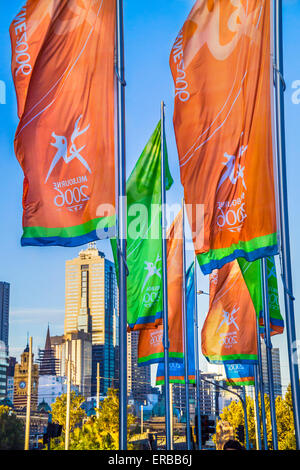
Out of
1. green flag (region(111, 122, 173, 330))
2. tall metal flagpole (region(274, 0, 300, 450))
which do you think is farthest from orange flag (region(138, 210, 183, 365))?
tall metal flagpole (region(274, 0, 300, 450))

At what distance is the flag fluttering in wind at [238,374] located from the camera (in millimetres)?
27797

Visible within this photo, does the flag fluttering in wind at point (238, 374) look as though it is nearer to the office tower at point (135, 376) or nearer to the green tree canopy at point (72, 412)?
the green tree canopy at point (72, 412)

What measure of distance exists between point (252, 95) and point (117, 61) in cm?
272

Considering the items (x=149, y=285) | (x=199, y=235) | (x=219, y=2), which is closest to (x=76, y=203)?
(x=199, y=235)

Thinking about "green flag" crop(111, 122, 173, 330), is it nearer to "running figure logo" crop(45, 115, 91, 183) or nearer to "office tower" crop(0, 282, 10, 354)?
"running figure logo" crop(45, 115, 91, 183)

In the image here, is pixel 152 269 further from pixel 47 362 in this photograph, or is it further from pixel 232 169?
pixel 47 362

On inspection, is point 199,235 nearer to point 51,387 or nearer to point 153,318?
point 153,318

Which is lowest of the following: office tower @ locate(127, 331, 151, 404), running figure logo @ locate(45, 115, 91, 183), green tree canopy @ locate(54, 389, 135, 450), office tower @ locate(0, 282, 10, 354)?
green tree canopy @ locate(54, 389, 135, 450)

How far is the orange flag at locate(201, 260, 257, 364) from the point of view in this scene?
61.3 feet

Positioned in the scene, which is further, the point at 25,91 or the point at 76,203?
the point at 25,91

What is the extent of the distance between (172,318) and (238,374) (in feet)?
27.9

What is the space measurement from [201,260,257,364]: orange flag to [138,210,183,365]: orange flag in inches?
63.9

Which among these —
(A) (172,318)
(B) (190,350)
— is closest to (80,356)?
(B) (190,350)

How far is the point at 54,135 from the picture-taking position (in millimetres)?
10727
